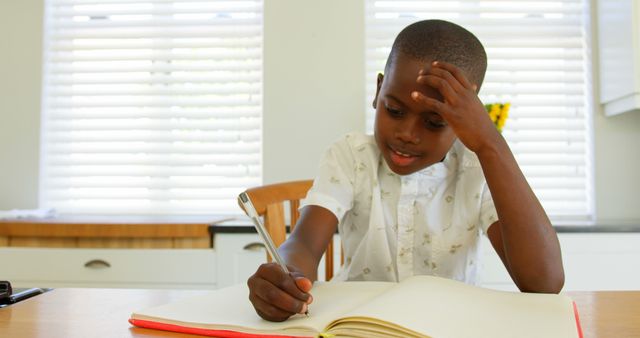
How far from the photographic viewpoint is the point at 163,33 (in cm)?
247

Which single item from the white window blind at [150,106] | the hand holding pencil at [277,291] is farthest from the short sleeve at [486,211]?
the white window blind at [150,106]

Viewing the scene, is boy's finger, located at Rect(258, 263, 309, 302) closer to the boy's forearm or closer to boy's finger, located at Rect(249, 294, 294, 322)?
boy's finger, located at Rect(249, 294, 294, 322)

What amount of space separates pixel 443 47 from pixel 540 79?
64.7 inches

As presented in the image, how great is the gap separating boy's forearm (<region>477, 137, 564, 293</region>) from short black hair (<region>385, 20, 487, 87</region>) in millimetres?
157

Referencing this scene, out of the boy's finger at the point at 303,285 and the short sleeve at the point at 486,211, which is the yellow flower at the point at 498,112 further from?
the boy's finger at the point at 303,285

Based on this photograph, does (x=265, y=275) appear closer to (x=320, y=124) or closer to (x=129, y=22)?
(x=320, y=124)

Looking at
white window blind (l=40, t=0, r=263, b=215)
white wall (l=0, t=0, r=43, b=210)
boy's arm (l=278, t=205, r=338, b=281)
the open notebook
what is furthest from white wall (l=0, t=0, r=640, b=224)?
the open notebook

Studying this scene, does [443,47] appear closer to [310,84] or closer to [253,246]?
[253,246]

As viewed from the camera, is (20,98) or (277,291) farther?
(20,98)

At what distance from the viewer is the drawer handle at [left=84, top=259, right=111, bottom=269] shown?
1.93m

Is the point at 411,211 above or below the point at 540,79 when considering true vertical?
below

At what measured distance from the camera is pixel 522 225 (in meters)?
0.84

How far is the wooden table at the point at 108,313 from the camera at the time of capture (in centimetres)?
61

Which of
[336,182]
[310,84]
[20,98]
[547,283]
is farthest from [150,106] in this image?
[547,283]
